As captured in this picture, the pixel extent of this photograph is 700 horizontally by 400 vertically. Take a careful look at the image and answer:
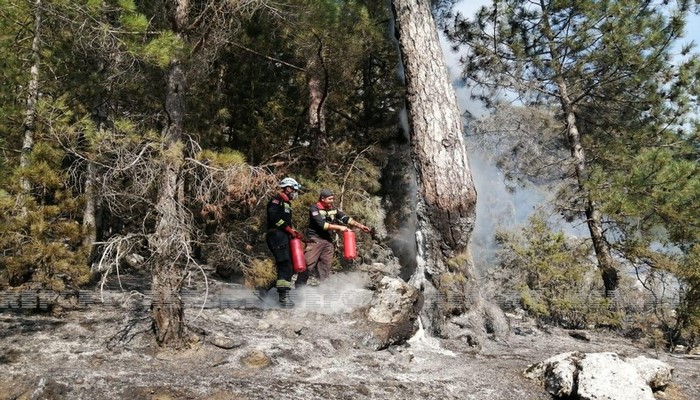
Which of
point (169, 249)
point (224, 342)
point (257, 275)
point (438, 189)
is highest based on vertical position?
point (438, 189)

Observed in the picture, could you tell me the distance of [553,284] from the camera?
712 centimetres

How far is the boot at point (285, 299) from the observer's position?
672 cm

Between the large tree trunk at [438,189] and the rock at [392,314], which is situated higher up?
the large tree trunk at [438,189]

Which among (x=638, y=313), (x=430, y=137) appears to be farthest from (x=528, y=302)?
(x=430, y=137)

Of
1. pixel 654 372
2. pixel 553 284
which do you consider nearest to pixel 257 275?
pixel 553 284

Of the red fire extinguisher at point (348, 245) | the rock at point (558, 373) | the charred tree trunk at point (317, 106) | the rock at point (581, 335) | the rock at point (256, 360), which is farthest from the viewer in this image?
the charred tree trunk at point (317, 106)

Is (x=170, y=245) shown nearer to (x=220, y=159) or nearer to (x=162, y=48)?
(x=220, y=159)

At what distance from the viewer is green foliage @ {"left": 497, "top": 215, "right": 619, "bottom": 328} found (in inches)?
270

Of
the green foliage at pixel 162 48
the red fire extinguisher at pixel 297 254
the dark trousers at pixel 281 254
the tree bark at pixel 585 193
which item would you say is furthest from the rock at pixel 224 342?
the tree bark at pixel 585 193

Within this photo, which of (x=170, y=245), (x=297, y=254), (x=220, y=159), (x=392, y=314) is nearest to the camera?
(x=170, y=245)

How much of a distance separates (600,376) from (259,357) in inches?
122

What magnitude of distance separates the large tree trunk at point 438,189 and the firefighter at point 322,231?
116 centimetres

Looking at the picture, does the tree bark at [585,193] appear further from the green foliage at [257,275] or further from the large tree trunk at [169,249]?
the large tree trunk at [169,249]

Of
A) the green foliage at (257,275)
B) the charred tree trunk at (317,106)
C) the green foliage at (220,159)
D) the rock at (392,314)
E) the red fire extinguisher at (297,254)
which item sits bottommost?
the rock at (392,314)
